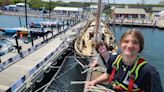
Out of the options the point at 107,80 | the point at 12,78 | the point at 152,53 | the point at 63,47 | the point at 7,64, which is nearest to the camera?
the point at 107,80

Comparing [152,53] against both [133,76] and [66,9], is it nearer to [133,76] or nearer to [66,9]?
[133,76]

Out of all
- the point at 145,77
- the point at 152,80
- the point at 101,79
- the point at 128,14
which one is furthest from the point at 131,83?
the point at 128,14

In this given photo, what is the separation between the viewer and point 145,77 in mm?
3584

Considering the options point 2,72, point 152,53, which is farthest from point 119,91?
point 152,53

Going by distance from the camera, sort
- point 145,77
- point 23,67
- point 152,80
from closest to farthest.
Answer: point 152,80
point 145,77
point 23,67

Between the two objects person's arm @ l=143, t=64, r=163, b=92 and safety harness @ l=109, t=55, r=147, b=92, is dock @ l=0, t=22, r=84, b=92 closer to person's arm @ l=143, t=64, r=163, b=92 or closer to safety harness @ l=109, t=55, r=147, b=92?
safety harness @ l=109, t=55, r=147, b=92

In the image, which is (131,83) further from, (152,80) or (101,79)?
(101,79)

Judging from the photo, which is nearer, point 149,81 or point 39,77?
point 149,81

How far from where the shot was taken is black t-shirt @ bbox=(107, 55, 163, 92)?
347 cm

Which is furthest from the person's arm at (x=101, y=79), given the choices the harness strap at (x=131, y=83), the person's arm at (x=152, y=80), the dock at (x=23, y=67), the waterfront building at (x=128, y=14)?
the waterfront building at (x=128, y=14)

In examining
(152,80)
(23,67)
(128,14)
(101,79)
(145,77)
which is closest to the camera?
(152,80)

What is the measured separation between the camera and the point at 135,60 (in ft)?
12.2

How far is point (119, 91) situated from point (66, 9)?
117 m

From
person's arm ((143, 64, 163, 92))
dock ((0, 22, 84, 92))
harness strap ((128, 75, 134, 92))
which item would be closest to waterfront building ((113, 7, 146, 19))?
dock ((0, 22, 84, 92))
